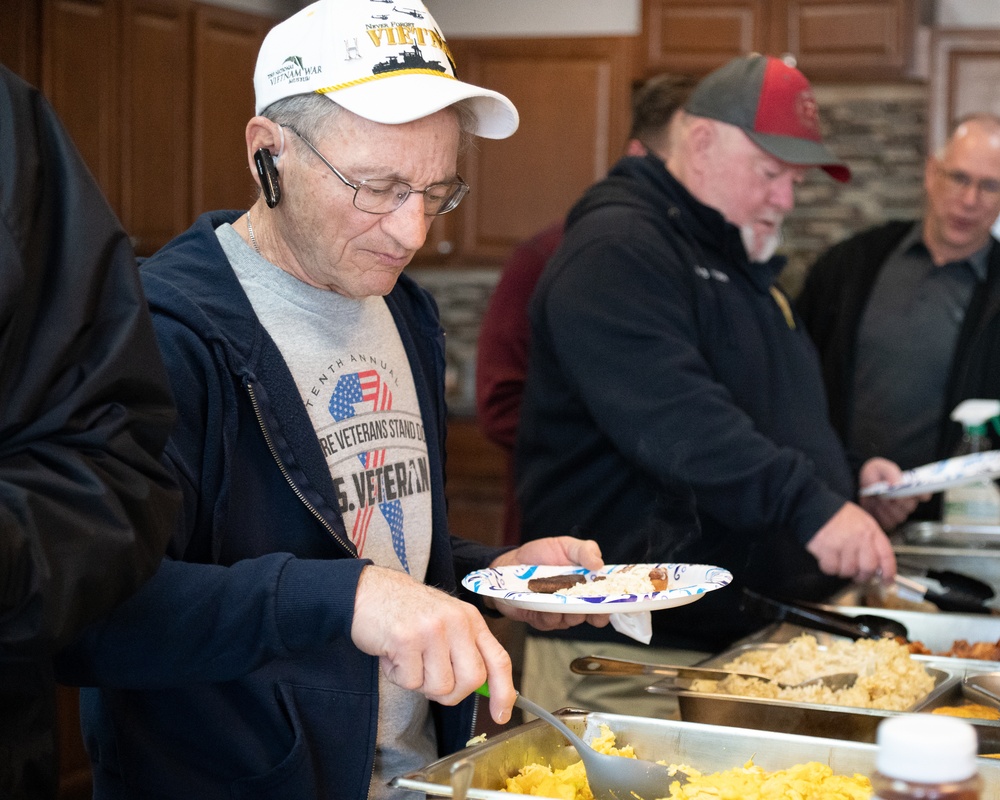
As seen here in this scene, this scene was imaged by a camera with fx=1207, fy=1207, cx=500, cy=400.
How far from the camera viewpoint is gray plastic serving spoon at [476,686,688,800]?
1.10 metres

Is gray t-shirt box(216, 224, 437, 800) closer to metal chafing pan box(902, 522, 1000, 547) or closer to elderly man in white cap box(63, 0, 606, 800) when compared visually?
elderly man in white cap box(63, 0, 606, 800)

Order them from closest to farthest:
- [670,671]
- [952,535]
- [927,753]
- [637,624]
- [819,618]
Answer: [927,753], [637,624], [670,671], [819,618], [952,535]

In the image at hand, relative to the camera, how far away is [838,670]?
1559 mm

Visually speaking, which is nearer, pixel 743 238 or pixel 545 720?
pixel 545 720

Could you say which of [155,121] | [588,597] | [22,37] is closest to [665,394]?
[588,597]

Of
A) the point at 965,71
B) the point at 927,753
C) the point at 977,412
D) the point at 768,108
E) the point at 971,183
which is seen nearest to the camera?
the point at 927,753

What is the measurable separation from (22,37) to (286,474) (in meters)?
2.62

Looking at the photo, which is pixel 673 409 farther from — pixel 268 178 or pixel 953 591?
pixel 268 178

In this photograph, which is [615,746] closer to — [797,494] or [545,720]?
[545,720]

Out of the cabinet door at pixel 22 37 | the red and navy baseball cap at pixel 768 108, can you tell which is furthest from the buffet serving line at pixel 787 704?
the cabinet door at pixel 22 37

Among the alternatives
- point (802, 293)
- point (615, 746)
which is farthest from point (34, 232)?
point (802, 293)

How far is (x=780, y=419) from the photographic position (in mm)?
2236

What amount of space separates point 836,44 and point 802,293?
4.27ft

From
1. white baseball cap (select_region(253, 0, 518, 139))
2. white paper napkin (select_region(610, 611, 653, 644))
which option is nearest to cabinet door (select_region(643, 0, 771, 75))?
white baseball cap (select_region(253, 0, 518, 139))
